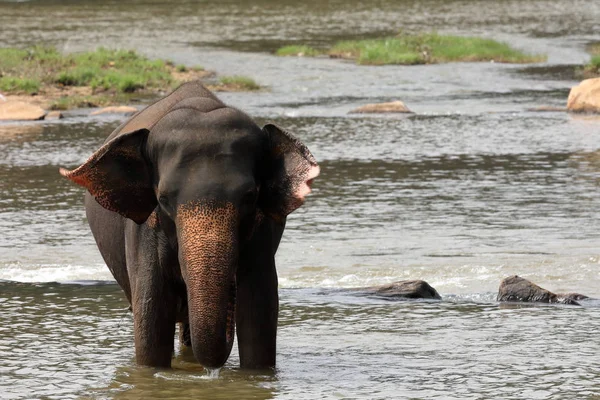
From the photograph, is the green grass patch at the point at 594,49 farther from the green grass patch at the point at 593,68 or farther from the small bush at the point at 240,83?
the small bush at the point at 240,83

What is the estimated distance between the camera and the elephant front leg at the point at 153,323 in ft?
28.8

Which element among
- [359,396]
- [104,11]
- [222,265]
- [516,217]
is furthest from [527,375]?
[104,11]

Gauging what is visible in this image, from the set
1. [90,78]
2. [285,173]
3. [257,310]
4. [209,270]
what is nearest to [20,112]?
[90,78]

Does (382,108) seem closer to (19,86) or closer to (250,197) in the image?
(19,86)

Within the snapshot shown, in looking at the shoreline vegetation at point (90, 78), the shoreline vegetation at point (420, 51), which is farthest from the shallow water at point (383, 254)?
the shoreline vegetation at point (420, 51)

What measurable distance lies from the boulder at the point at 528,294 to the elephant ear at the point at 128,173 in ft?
16.2

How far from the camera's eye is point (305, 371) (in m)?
9.80

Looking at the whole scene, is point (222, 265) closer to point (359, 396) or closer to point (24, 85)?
point (359, 396)

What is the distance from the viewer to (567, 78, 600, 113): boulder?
31203 mm

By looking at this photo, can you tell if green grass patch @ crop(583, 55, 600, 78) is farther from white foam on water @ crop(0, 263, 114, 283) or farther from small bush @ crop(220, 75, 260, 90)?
white foam on water @ crop(0, 263, 114, 283)

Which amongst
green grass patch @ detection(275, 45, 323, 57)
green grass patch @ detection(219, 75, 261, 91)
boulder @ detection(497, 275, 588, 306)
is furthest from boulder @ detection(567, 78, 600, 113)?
boulder @ detection(497, 275, 588, 306)

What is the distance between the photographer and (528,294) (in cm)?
1250

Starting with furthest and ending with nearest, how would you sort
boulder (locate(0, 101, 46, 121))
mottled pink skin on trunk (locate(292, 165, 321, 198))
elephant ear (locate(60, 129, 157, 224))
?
boulder (locate(0, 101, 46, 121)) < elephant ear (locate(60, 129, 157, 224)) < mottled pink skin on trunk (locate(292, 165, 321, 198))

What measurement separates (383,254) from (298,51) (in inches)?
1323
